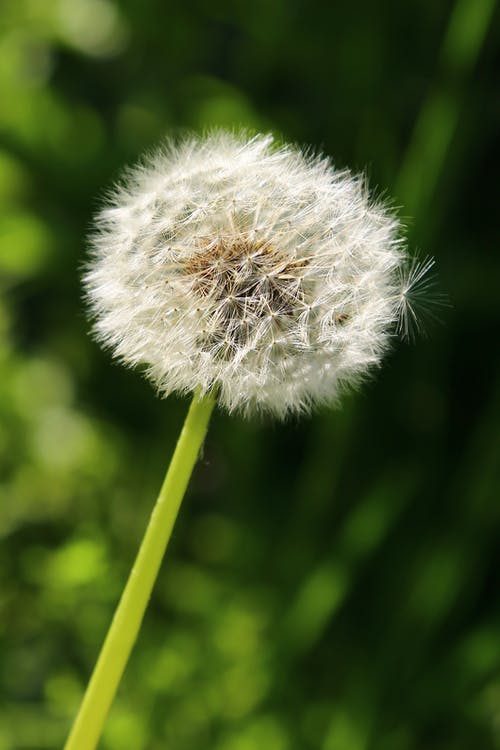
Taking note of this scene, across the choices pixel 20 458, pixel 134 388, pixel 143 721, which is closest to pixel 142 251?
pixel 143 721

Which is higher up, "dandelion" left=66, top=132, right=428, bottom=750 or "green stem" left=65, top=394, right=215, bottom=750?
"dandelion" left=66, top=132, right=428, bottom=750

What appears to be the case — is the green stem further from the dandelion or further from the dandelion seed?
the dandelion seed

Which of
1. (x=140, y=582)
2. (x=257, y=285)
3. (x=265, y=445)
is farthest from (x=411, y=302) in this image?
(x=265, y=445)

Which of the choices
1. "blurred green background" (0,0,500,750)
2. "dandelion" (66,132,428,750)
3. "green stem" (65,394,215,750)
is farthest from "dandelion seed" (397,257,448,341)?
"blurred green background" (0,0,500,750)

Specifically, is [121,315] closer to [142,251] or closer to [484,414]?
[142,251]

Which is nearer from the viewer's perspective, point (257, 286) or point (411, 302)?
point (257, 286)

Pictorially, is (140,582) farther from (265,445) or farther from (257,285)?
(265,445)
